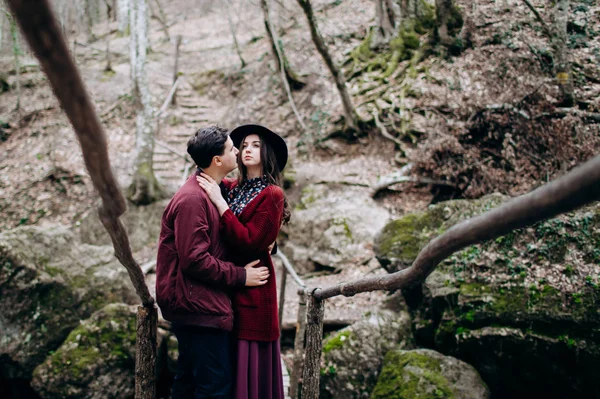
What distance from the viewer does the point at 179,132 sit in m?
12.7

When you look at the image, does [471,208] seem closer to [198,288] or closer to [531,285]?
[531,285]

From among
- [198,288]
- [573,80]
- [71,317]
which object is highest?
[573,80]

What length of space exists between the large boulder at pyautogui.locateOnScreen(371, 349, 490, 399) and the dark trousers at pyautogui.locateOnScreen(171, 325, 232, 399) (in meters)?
Result: 1.99

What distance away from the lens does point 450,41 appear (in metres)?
9.79

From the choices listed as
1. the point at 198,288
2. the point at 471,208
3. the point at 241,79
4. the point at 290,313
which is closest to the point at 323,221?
the point at 290,313

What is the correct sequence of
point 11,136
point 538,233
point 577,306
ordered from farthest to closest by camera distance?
point 11,136, point 538,233, point 577,306

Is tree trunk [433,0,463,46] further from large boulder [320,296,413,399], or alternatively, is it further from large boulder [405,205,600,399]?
large boulder [320,296,413,399]

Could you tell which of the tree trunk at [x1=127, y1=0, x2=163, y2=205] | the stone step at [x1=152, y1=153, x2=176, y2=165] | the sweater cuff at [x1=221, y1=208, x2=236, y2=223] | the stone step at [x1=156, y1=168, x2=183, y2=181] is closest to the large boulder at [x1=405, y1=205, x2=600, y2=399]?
the sweater cuff at [x1=221, y1=208, x2=236, y2=223]

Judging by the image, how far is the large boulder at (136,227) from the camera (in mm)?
9133

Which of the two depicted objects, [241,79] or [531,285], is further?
[241,79]

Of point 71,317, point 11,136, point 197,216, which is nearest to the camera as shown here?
point 197,216

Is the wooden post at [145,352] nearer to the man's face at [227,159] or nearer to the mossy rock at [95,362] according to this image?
the man's face at [227,159]

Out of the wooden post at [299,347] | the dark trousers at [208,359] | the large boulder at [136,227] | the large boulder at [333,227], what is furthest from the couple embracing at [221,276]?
the large boulder at [136,227]

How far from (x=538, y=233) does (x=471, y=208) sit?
95cm
